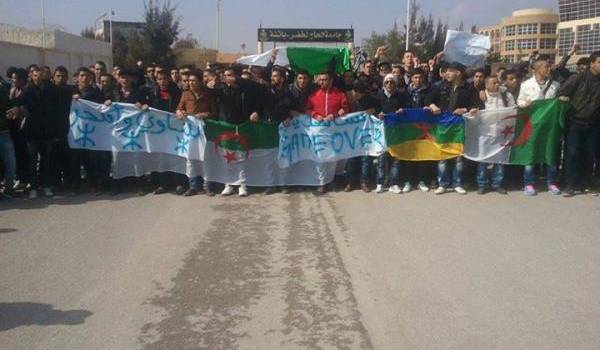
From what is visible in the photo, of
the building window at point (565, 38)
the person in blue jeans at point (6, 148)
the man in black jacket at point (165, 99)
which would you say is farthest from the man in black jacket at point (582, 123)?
the building window at point (565, 38)

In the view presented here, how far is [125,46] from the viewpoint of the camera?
156ft

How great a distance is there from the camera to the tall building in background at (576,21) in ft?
208

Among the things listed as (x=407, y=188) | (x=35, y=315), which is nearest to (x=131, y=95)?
(x=407, y=188)

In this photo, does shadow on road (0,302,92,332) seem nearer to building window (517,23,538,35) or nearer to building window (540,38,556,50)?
building window (540,38,556,50)

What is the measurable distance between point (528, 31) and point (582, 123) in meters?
117

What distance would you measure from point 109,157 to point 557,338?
23.3ft

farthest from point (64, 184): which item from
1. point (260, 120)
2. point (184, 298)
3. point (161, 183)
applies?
point (184, 298)

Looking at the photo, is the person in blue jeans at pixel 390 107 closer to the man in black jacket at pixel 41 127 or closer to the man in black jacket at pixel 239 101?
the man in black jacket at pixel 239 101

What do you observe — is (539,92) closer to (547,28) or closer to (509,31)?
(547,28)

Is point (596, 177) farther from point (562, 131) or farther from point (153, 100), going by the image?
point (153, 100)

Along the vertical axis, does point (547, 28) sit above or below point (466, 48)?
above

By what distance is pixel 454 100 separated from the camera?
9328 millimetres

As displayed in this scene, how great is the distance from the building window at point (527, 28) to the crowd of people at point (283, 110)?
116 meters

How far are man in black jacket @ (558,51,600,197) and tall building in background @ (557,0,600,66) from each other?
5664cm
